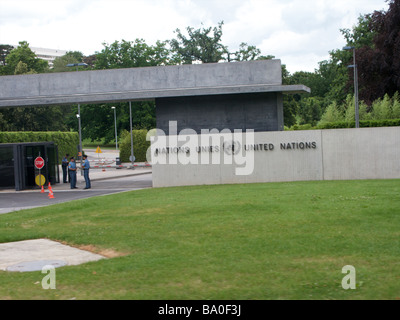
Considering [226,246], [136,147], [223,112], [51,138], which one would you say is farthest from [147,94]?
[51,138]

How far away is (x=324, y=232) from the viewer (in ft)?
32.1

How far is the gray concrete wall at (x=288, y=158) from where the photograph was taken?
73.8 feet

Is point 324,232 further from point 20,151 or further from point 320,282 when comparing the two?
point 20,151

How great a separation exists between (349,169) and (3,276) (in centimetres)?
1786

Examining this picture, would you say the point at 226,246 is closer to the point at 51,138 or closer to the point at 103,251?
the point at 103,251

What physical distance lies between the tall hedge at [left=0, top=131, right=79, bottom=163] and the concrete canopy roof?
22187 mm

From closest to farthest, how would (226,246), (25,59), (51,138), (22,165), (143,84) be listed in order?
(226,246) < (143,84) < (22,165) < (51,138) < (25,59)

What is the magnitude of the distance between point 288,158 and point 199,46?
60288 mm

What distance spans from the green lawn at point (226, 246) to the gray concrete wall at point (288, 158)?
7.65 metres

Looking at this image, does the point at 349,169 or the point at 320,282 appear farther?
the point at 349,169

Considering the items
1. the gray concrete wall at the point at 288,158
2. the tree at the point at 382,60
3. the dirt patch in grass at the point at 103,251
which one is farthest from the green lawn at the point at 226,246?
the tree at the point at 382,60

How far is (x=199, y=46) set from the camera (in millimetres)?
80500

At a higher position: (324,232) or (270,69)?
(270,69)
